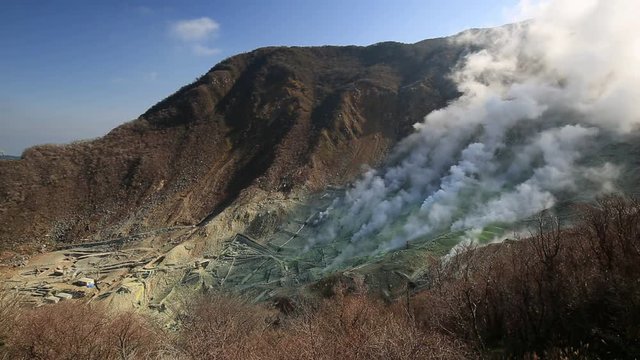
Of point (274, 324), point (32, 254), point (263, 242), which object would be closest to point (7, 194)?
point (32, 254)

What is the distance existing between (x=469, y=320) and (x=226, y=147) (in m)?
33.3

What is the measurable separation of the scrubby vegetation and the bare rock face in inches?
686

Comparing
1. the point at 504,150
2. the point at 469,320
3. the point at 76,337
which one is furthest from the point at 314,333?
the point at 504,150

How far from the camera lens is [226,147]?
138ft

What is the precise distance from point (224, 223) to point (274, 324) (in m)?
14.0

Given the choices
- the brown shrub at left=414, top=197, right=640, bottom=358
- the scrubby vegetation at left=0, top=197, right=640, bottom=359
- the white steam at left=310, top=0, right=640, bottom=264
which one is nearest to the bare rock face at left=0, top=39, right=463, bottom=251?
the white steam at left=310, top=0, right=640, bottom=264

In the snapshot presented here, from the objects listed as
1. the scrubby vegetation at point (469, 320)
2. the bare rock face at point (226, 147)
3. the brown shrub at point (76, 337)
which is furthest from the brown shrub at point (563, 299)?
the bare rock face at point (226, 147)

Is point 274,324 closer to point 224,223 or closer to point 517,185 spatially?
point 224,223

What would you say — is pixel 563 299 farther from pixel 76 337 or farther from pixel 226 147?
pixel 226 147

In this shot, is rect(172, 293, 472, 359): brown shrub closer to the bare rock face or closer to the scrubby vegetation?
the scrubby vegetation

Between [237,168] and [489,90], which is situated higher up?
[489,90]

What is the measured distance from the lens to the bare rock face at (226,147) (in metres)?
35.5

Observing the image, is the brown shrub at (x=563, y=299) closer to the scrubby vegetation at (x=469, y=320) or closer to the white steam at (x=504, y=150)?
the scrubby vegetation at (x=469, y=320)

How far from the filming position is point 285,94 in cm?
4594
